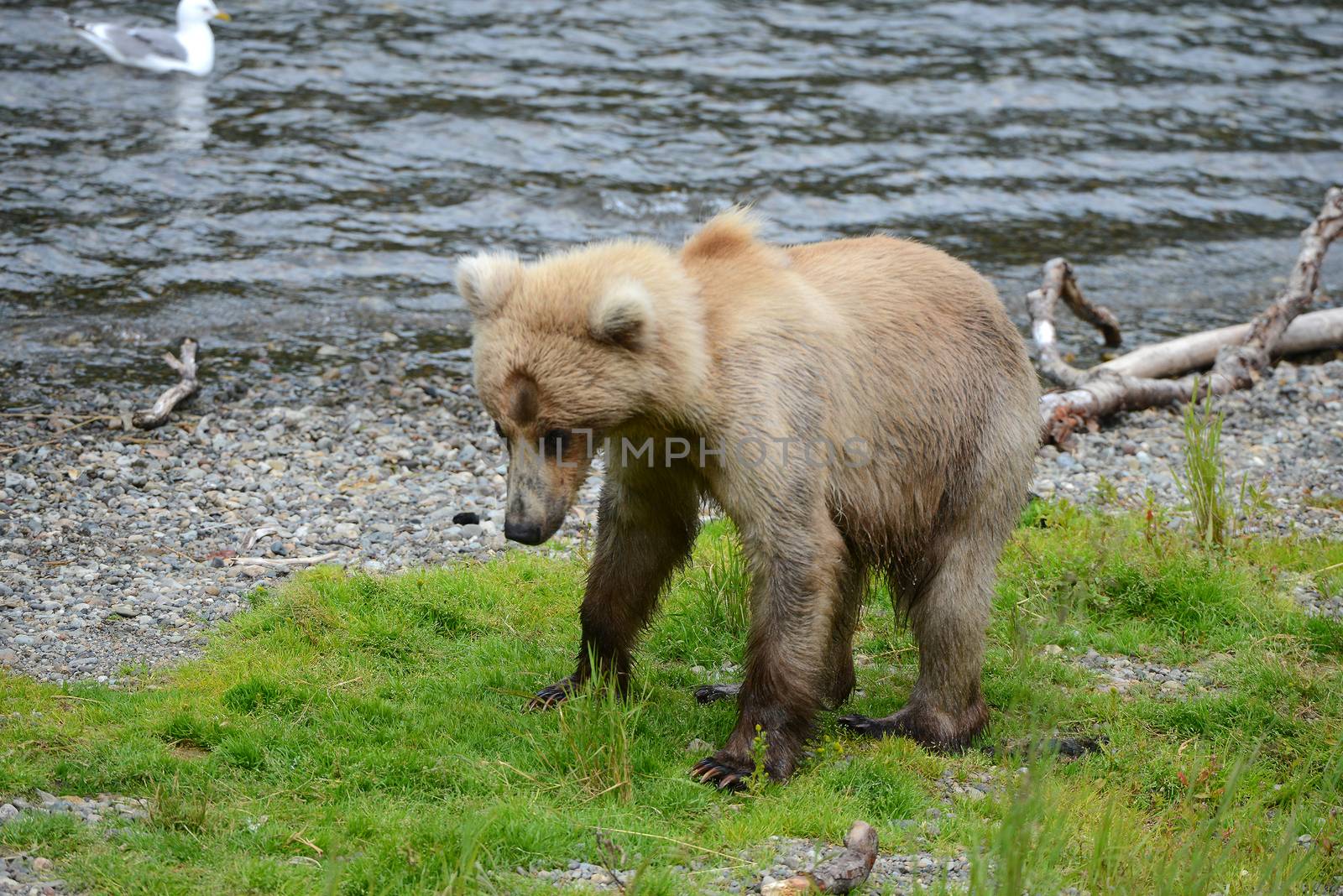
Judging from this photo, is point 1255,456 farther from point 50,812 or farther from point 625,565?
point 50,812

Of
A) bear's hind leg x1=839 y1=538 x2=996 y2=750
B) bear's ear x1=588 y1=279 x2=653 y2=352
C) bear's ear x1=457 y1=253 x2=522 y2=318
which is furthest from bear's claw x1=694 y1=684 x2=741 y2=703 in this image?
bear's ear x1=457 y1=253 x2=522 y2=318

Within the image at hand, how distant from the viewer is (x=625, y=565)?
5730 millimetres

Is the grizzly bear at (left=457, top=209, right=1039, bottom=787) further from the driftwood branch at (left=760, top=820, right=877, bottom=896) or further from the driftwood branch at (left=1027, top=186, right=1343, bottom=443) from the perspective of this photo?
the driftwood branch at (left=1027, top=186, right=1343, bottom=443)

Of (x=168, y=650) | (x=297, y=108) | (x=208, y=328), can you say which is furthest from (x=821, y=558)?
(x=297, y=108)

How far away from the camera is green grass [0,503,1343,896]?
441 cm

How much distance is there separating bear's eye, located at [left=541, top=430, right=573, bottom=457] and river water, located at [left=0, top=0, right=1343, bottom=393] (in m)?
6.24

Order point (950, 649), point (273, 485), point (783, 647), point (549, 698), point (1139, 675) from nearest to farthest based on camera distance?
1. point (783, 647)
2. point (950, 649)
3. point (549, 698)
4. point (1139, 675)
5. point (273, 485)

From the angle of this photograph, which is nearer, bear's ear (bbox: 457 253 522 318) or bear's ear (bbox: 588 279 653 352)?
bear's ear (bbox: 588 279 653 352)

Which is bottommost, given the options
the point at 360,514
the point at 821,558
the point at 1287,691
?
the point at 360,514

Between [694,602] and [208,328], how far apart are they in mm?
5936

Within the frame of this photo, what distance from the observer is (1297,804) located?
506 centimetres

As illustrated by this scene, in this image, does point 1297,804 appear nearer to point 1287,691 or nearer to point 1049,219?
point 1287,691

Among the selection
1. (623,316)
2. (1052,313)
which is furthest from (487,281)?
(1052,313)

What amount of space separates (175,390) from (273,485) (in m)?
1.53
